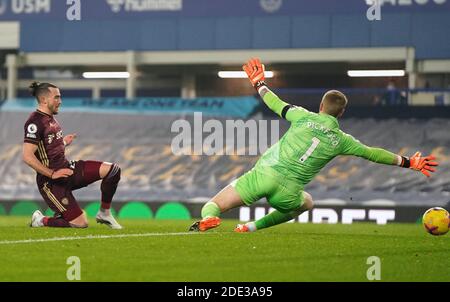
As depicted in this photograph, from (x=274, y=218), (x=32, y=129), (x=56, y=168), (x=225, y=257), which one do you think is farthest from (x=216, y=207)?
(x=32, y=129)

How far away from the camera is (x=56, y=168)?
13680mm

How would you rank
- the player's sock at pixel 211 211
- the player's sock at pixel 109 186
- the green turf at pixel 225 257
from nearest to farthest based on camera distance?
the green turf at pixel 225 257 < the player's sock at pixel 211 211 < the player's sock at pixel 109 186

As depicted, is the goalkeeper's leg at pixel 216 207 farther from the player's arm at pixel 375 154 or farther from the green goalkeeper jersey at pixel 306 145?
the player's arm at pixel 375 154

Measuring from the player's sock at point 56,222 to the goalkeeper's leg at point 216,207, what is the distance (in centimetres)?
221

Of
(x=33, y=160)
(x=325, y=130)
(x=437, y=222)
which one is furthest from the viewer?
(x=437, y=222)

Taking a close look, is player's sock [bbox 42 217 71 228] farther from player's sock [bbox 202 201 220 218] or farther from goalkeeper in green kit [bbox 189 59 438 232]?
player's sock [bbox 202 201 220 218]

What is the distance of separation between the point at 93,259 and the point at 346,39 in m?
19.1

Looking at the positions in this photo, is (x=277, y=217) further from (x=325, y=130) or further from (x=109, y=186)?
(x=109, y=186)

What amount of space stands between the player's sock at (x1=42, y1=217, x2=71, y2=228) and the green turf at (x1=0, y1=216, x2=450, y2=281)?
615 millimetres

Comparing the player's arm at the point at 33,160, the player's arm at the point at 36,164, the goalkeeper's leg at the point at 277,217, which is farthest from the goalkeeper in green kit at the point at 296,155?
the player's arm at the point at 33,160

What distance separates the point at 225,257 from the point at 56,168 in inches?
155

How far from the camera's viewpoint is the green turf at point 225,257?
930 cm

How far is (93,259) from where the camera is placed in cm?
1023

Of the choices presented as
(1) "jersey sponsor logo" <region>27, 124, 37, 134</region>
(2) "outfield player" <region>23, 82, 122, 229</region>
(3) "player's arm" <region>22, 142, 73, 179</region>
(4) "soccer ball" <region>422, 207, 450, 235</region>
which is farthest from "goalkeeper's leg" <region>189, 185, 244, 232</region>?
(4) "soccer ball" <region>422, 207, 450, 235</region>
